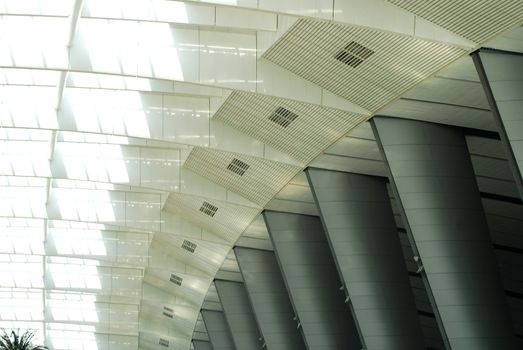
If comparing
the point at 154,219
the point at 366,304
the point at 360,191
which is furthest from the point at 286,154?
the point at 154,219

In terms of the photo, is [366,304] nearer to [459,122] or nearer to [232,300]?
[459,122]

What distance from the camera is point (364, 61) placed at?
1950cm

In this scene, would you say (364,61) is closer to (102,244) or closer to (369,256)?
(369,256)

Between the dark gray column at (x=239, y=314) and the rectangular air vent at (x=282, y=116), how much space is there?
65.0 feet

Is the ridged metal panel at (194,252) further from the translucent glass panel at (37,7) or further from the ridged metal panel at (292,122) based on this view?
the translucent glass panel at (37,7)

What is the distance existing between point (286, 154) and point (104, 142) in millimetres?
6242

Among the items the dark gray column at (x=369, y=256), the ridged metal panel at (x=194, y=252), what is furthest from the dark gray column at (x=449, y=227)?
the ridged metal panel at (x=194, y=252)

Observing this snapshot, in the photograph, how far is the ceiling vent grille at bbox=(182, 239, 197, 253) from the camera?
123ft

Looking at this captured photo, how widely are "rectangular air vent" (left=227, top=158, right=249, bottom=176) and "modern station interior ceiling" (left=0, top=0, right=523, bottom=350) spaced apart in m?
0.06

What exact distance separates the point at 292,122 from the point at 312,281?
893 cm

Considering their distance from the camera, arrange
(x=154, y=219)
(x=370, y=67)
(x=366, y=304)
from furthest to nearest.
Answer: (x=154, y=219) → (x=366, y=304) → (x=370, y=67)

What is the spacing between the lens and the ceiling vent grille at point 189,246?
37.5 m

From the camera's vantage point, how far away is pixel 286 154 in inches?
1024

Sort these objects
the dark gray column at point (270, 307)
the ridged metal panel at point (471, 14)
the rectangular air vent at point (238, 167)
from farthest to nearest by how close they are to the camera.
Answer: the dark gray column at point (270, 307), the rectangular air vent at point (238, 167), the ridged metal panel at point (471, 14)
